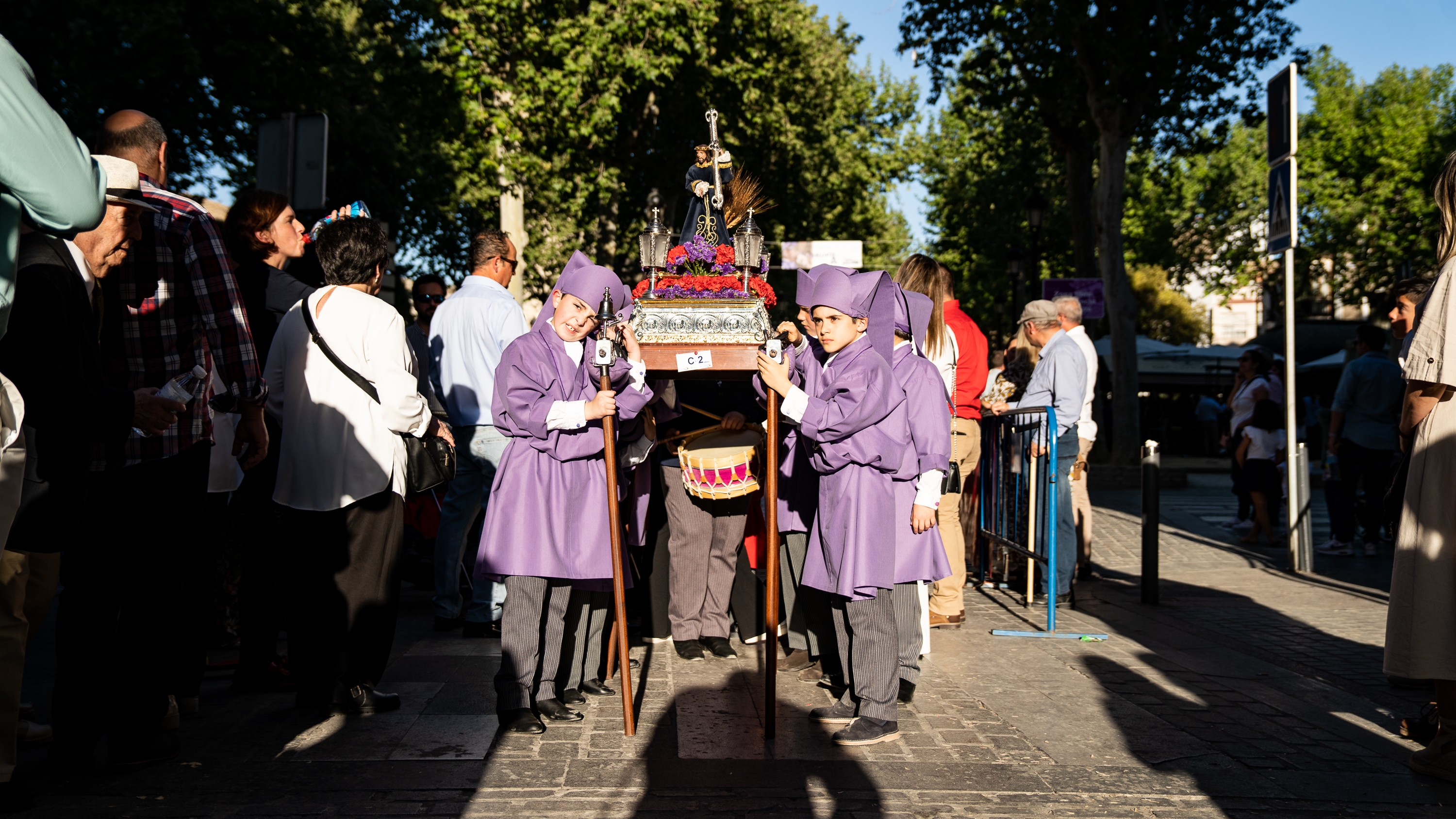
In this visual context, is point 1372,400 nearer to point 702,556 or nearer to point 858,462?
point 702,556

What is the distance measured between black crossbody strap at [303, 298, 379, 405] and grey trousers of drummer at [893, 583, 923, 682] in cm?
259

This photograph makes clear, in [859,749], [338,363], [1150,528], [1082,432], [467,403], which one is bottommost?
[859,749]

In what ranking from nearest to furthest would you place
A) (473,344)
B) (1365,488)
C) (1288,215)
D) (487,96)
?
(473,344) → (1288,215) → (1365,488) → (487,96)

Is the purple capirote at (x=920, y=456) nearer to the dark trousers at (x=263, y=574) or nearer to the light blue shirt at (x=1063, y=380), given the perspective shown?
the dark trousers at (x=263, y=574)

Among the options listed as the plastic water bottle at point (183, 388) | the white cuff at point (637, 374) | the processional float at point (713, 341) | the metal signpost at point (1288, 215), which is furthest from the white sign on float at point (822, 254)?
the plastic water bottle at point (183, 388)

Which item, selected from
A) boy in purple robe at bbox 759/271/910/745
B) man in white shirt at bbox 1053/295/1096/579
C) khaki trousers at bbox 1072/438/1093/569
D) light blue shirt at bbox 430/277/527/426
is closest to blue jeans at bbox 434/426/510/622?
light blue shirt at bbox 430/277/527/426

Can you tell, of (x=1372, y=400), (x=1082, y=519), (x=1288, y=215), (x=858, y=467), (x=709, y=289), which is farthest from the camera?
(x=1372, y=400)

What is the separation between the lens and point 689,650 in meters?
A: 6.94

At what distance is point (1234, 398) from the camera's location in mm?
14023

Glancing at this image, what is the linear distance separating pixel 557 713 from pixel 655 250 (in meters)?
2.52

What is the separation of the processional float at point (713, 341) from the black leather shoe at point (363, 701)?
107 centimetres

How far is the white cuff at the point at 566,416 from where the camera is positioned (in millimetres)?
5230

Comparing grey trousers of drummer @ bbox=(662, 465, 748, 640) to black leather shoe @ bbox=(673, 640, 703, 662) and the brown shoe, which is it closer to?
black leather shoe @ bbox=(673, 640, 703, 662)

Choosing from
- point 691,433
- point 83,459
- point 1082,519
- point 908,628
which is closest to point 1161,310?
point 1082,519
